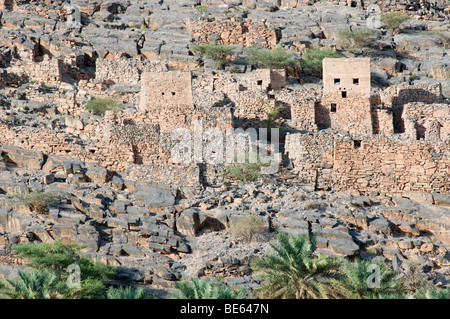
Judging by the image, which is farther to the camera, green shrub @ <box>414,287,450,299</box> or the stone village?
the stone village

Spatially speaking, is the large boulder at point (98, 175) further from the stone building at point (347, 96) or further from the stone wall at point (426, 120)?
the stone wall at point (426, 120)

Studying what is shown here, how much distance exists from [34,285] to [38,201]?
492 centimetres

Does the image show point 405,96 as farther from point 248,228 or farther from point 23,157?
point 23,157

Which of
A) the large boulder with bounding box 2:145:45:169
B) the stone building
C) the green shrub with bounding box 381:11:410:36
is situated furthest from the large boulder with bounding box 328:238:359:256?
the green shrub with bounding box 381:11:410:36

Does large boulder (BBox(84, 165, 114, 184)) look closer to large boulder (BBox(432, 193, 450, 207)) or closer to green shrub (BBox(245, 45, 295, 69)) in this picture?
large boulder (BBox(432, 193, 450, 207))

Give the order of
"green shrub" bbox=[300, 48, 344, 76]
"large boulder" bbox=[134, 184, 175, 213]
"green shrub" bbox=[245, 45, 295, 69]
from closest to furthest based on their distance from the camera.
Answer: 1. "large boulder" bbox=[134, 184, 175, 213]
2. "green shrub" bbox=[245, 45, 295, 69]
3. "green shrub" bbox=[300, 48, 344, 76]

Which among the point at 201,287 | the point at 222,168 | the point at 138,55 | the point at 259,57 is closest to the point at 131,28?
the point at 138,55

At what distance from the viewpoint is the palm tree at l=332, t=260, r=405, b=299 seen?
2017 cm

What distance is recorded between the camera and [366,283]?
2022 cm

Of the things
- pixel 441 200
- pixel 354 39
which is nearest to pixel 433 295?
pixel 441 200

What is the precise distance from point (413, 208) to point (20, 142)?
12.9 m

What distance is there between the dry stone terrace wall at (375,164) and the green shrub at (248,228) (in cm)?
448

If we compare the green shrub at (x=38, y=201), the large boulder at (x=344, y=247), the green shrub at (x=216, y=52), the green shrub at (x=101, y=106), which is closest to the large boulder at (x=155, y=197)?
the green shrub at (x=38, y=201)

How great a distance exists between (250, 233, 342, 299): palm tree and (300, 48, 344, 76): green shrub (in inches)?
705
